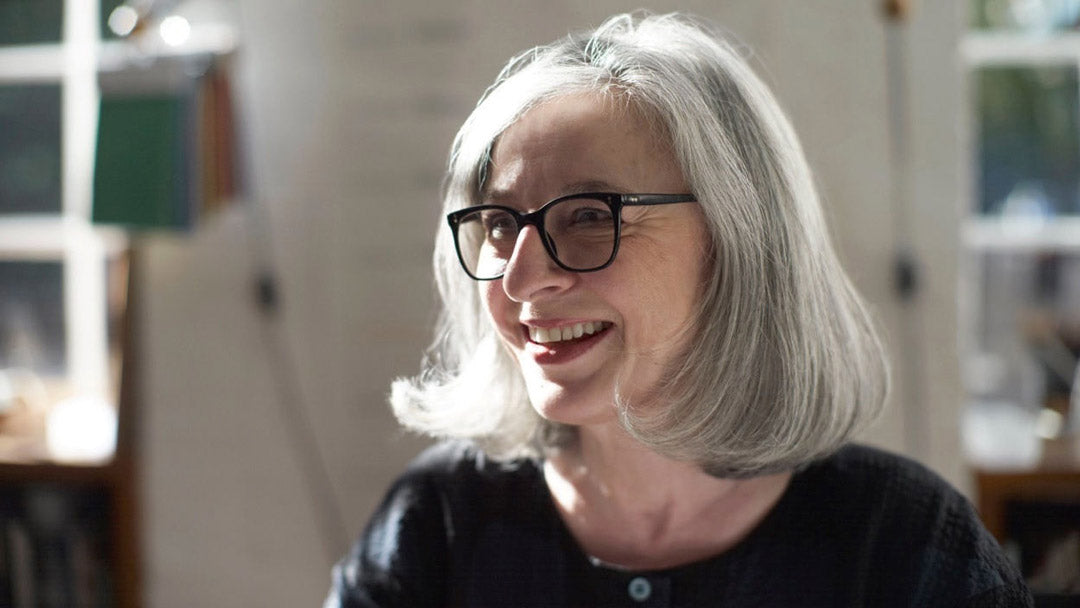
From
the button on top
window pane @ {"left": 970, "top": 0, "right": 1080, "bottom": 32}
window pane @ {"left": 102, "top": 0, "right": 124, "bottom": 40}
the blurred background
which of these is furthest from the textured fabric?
window pane @ {"left": 102, "top": 0, "right": 124, "bottom": 40}

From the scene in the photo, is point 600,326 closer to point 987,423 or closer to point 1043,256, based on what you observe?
point 987,423

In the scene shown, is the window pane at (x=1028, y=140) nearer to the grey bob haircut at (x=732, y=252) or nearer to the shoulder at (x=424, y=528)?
the grey bob haircut at (x=732, y=252)

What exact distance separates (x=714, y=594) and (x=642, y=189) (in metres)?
0.47

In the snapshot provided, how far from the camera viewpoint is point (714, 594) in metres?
1.14

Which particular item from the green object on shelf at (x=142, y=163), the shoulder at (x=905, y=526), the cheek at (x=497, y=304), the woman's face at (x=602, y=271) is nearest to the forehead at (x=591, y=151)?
the woman's face at (x=602, y=271)

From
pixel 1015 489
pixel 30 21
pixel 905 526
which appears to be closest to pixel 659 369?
pixel 905 526

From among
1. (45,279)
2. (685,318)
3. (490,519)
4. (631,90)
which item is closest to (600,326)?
(685,318)

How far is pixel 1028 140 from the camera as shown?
2289 mm

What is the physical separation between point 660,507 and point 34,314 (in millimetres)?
2075

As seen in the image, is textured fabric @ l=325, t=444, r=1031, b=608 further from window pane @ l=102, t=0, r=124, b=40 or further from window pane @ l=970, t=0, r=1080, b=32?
window pane @ l=102, t=0, r=124, b=40

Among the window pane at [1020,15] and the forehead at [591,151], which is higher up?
the window pane at [1020,15]

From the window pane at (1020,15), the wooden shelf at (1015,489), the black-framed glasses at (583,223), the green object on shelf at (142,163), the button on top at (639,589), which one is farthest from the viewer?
the window pane at (1020,15)

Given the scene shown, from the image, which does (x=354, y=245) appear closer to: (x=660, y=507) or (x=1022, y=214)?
(x=660, y=507)

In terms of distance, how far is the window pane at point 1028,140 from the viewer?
89.2 inches
